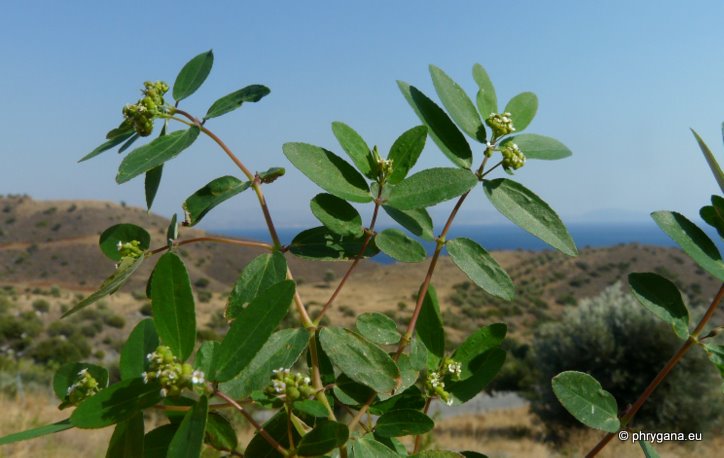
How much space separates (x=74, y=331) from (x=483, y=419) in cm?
1487

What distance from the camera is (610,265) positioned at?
33.5 m

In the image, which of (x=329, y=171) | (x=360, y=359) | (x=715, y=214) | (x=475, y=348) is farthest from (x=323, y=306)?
(x=715, y=214)

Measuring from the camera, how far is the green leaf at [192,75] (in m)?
1.01

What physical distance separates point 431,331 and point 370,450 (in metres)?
0.26

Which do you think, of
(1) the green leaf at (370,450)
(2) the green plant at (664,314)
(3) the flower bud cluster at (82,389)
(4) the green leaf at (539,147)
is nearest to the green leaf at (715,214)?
(2) the green plant at (664,314)

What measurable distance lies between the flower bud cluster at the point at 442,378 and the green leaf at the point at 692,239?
1.22 ft

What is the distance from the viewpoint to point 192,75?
3.37ft

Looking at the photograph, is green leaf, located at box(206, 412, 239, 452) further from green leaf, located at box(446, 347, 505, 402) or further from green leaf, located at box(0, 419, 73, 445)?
green leaf, located at box(446, 347, 505, 402)

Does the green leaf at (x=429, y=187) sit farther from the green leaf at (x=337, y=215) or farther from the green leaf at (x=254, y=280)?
the green leaf at (x=254, y=280)

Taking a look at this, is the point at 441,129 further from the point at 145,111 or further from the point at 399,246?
the point at 145,111

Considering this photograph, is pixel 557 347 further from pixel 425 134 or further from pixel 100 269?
pixel 100 269

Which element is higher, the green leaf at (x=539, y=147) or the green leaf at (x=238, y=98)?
the green leaf at (x=238, y=98)

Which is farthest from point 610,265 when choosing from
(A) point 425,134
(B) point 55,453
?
(A) point 425,134

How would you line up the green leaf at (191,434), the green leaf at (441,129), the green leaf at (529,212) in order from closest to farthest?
the green leaf at (191,434), the green leaf at (529,212), the green leaf at (441,129)
